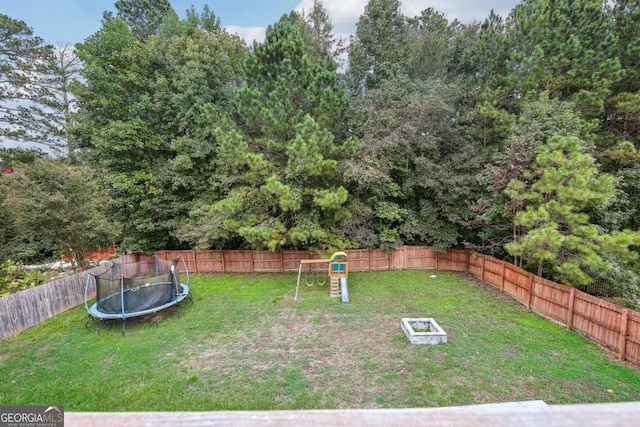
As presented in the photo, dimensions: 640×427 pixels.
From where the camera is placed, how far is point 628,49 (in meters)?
10.9

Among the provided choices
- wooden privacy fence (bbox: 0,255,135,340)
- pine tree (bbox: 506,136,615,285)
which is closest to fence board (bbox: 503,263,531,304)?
pine tree (bbox: 506,136,615,285)

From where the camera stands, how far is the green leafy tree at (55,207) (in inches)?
360

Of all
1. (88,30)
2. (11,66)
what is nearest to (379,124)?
(88,30)

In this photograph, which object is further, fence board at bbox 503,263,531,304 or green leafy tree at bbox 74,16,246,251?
green leafy tree at bbox 74,16,246,251

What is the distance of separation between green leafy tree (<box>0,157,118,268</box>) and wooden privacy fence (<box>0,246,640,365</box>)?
142 cm

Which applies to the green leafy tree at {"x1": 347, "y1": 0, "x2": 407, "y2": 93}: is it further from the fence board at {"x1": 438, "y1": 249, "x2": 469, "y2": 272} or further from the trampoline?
the trampoline

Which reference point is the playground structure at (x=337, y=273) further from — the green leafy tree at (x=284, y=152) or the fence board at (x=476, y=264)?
the fence board at (x=476, y=264)

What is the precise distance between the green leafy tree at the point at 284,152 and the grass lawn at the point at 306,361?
3.60 m

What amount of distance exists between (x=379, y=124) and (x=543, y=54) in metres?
6.36

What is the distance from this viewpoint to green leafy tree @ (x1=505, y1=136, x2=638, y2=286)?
7781 mm

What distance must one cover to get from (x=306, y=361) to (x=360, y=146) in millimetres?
9019

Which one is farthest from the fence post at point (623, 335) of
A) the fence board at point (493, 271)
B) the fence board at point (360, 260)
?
the fence board at point (360, 260)

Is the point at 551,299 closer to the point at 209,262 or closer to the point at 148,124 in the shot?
the point at 209,262

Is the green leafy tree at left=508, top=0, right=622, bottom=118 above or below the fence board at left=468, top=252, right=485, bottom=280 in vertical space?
above
